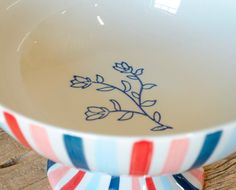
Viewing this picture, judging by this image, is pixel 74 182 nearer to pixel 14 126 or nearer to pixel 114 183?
pixel 114 183

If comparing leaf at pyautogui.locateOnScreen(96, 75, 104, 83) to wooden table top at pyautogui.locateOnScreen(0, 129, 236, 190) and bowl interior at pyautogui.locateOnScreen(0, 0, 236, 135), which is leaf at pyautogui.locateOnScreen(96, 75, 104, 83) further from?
wooden table top at pyautogui.locateOnScreen(0, 129, 236, 190)

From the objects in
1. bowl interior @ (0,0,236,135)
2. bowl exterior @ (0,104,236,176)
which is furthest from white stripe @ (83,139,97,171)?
bowl interior @ (0,0,236,135)

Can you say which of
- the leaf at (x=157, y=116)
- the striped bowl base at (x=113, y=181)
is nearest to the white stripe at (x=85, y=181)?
the striped bowl base at (x=113, y=181)

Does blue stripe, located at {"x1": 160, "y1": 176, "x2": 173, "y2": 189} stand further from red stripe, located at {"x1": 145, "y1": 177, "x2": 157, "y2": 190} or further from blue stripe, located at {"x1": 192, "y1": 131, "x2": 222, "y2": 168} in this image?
blue stripe, located at {"x1": 192, "y1": 131, "x2": 222, "y2": 168}

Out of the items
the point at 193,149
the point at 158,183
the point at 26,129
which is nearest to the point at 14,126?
the point at 26,129

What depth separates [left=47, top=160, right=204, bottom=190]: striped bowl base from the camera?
50cm

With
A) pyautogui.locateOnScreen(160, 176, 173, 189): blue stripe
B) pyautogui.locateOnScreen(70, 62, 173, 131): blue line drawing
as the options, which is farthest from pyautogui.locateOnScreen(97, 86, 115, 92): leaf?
pyautogui.locateOnScreen(160, 176, 173, 189): blue stripe

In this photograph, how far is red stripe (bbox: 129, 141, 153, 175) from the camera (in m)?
0.31

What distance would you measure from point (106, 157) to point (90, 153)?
1 cm

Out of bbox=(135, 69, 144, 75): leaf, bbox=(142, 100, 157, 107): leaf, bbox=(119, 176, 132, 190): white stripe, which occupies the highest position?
bbox=(135, 69, 144, 75): leaf

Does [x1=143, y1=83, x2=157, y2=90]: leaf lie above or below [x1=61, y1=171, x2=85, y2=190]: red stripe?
above

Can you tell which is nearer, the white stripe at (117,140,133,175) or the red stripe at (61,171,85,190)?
the white stripe at (117,140,133,175)

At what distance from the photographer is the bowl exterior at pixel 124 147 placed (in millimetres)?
309

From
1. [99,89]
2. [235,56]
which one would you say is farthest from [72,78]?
[235,56]
